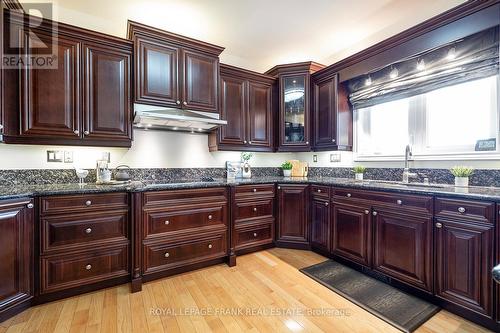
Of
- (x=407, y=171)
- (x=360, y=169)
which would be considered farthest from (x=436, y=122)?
(x=360, y=169)

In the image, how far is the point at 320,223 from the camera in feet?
8.89

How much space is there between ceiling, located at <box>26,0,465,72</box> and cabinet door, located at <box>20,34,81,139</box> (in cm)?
64

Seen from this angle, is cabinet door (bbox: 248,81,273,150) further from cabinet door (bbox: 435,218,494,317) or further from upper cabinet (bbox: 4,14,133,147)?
cabinet door (bbox: 435,218,494,317)

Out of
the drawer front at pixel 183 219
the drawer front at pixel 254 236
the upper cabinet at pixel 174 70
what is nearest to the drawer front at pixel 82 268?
the drawer front at pixel 183 219

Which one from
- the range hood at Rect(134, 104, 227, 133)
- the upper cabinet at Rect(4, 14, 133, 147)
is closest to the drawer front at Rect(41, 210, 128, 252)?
the upper cabinet at Rect(4, 14, 133, 147)

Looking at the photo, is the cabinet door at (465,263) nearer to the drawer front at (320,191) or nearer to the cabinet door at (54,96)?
the drawer front at (320,191)

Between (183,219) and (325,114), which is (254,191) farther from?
(325,114)

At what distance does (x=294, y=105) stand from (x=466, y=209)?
222 cm

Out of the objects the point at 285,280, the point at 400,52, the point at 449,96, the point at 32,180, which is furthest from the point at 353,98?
the point at 32,180

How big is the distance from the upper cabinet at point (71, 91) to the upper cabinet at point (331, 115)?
2.31 metres

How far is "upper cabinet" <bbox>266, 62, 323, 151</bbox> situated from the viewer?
3.15 meters

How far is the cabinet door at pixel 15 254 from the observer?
1.56 metres

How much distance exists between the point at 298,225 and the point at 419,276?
1.31 m

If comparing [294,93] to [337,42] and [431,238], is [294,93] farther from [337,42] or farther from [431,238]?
[431,238]
